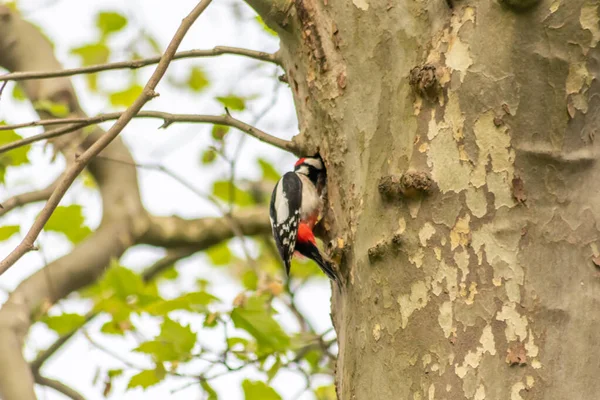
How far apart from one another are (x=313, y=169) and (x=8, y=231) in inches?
68.5

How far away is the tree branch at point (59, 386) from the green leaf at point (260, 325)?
835 mm

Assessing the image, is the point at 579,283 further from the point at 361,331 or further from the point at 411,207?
the point at 361,331

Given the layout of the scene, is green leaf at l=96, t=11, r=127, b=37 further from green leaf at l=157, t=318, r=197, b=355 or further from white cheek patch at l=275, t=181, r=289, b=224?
green leaf at l=157, t=318, r=197, b=355

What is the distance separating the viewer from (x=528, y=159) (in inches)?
72.8

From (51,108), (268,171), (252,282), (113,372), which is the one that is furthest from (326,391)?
(51,108)

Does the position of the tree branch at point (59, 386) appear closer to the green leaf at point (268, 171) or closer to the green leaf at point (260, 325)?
the green leaf at point (260, 325)

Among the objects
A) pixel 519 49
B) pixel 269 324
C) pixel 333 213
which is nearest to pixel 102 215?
pixel 269 324

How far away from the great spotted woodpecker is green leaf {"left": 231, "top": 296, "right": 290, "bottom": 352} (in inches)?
18.8

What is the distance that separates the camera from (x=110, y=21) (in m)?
5.88

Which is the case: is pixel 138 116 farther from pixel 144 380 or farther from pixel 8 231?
pixel 8 231

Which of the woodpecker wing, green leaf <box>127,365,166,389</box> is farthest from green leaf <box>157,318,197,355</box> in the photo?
the woodpecker wing

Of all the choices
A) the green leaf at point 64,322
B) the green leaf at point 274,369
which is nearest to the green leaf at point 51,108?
the green leaf at point 64,322

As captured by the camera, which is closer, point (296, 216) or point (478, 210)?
point (478, 210)

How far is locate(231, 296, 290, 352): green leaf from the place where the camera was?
3.05m
